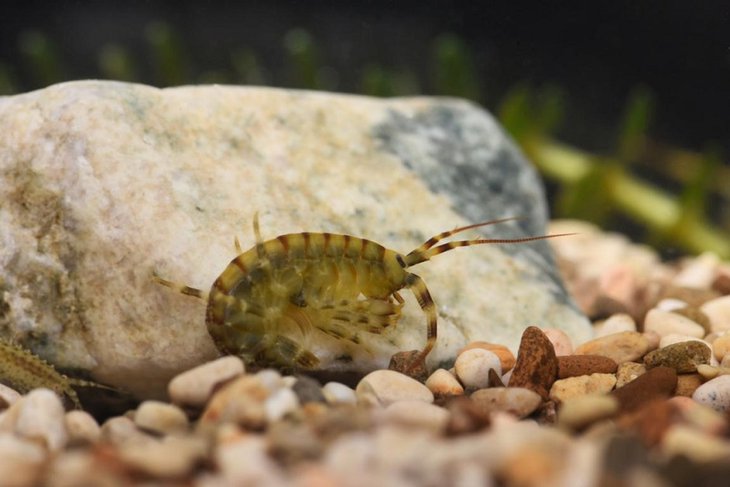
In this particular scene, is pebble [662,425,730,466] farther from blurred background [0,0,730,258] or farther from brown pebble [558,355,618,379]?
blurred background [0,0,730,258]

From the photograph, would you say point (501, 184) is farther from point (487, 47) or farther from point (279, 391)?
point (487, 47)

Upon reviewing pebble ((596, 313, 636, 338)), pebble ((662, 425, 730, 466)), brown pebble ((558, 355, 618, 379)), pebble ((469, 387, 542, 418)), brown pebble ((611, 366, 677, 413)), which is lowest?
pebble ((596, 313, 636, 338))

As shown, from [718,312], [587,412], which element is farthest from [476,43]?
[587,412]

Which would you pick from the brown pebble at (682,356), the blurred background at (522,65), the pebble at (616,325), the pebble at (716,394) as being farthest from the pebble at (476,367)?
the blurred background at (522,65)

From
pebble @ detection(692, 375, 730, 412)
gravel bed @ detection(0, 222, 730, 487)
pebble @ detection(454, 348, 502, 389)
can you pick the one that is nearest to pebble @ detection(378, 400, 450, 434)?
gravel bed @ detection(0, 222, 730, 487)

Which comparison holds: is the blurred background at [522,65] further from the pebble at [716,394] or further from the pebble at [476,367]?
the pebble at [476,367]

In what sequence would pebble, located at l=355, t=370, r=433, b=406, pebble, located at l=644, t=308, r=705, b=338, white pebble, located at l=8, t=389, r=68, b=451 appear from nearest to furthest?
1. white pebble, located at l=8, t=389, r=68, b=451
2. pebble, located at l=355, t=370, r=433, b=406
3. pebble, located at l=644, t=308, r=705, b=338
